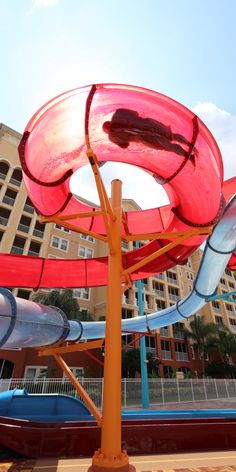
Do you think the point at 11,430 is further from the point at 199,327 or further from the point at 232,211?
the point at 199,327

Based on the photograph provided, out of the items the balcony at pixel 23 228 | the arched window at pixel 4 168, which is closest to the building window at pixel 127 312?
the balcony at pixel 23 228

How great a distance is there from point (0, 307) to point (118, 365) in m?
3.19

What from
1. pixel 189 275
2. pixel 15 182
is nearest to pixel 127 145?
pixel 15 182

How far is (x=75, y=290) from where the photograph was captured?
3186cm

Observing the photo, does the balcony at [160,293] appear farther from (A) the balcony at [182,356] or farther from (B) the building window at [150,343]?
(A) the balcony at [182,356]

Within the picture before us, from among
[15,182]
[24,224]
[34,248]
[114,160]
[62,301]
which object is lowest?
[114,160]

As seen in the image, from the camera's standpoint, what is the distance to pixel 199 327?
120ft

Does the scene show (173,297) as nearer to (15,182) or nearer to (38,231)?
(38,231)

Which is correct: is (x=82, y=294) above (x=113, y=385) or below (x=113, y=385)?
above

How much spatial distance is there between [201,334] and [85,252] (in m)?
18.3

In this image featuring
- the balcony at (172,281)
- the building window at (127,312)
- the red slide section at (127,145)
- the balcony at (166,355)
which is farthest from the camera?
the balcony at (172,281)

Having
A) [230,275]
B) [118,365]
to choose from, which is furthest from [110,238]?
[230,275]

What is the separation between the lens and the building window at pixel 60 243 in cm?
3264

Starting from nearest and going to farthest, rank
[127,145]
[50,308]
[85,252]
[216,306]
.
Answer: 1. [127,145]
2. [50,308]
3. [85,252]
4. [216,306]
